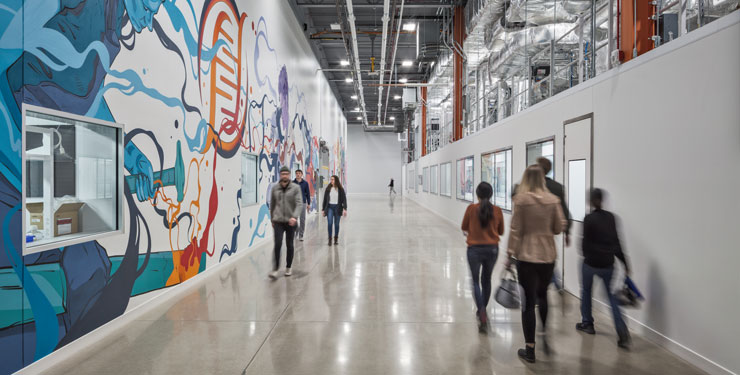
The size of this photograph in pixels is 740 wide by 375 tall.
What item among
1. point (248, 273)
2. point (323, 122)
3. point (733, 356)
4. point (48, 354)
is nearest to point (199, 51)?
point (248, 273)

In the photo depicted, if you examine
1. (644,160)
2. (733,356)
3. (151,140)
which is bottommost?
(733,356)

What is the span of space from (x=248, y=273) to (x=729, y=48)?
20.3 feet

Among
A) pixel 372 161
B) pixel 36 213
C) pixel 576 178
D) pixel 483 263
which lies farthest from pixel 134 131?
pixel 372 161

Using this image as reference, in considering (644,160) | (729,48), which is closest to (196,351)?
(644,160)

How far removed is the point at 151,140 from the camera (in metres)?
4.88

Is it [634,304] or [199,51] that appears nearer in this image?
[634,304]

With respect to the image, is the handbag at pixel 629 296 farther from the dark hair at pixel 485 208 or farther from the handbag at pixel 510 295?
the dark hair at pixel 485 208

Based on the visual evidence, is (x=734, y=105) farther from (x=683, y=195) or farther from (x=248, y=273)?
(x=248, y=273)

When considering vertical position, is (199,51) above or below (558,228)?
above

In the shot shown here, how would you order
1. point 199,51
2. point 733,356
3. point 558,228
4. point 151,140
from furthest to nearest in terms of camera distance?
point 199,51
point 151,140
point 558,228
point 733,356

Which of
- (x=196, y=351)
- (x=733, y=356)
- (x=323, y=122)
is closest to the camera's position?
(x=733, y=356)

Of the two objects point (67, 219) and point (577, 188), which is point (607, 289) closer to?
point (577, 188)

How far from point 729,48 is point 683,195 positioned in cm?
115

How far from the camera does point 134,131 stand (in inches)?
179
